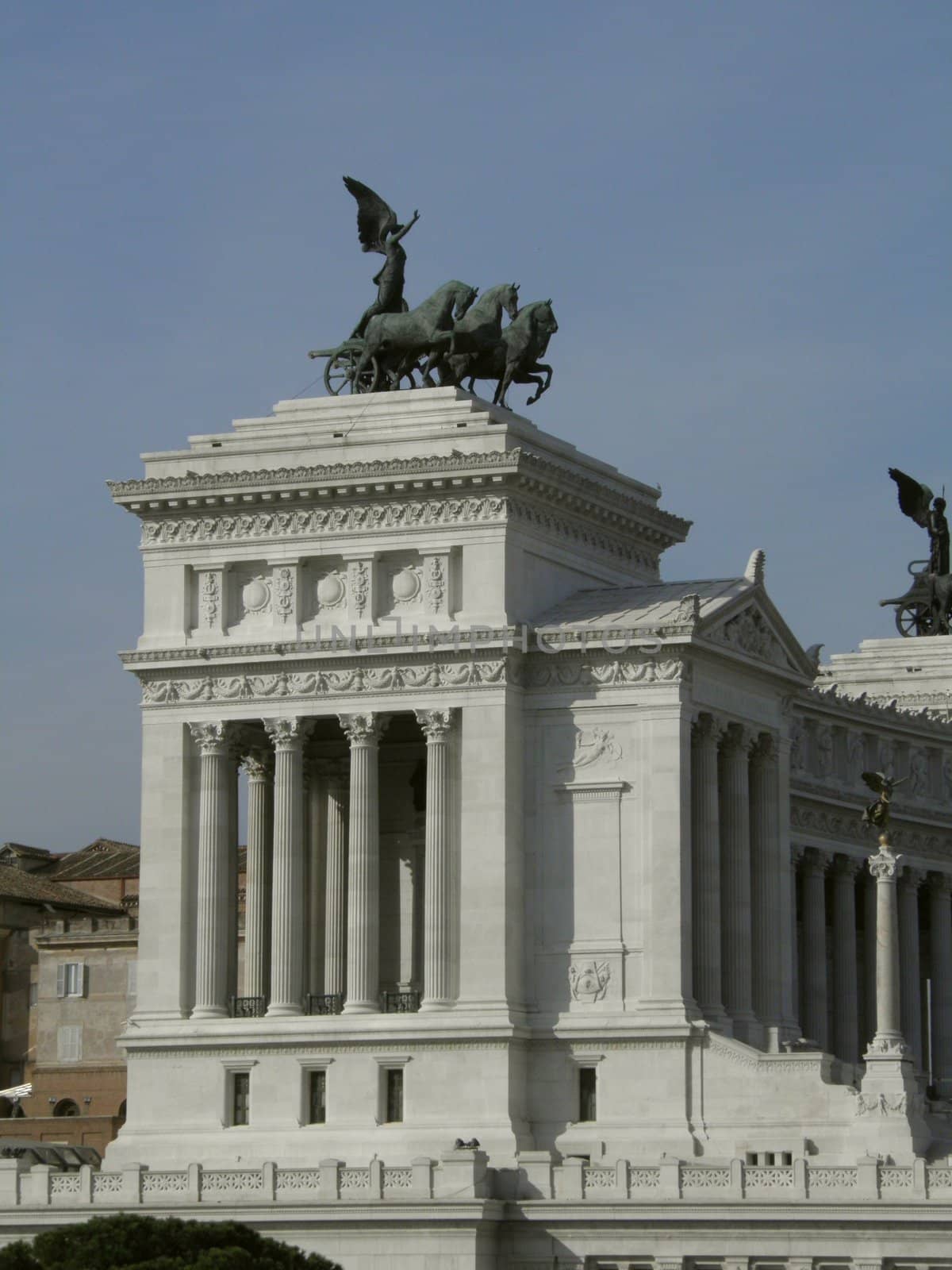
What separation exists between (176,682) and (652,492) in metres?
16.8

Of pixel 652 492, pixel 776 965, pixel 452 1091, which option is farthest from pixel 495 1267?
pixel 652 492

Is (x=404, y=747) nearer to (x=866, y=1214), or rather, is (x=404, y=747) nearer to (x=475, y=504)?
(x=475, y=504)

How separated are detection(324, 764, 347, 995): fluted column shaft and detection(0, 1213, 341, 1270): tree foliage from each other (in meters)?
19.8

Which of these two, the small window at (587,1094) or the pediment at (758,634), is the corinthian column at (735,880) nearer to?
the pediment at (758,634)

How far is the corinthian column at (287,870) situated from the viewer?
103 m

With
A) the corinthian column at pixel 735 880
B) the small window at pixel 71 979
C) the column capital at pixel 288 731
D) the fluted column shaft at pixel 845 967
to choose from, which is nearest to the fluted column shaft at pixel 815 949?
the fluted column shaft at pixel 845 967

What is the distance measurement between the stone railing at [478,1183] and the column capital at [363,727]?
12.9 meters

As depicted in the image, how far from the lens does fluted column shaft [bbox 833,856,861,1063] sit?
408 ft

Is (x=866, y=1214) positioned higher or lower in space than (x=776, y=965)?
lower

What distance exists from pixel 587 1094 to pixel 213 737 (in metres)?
15.4

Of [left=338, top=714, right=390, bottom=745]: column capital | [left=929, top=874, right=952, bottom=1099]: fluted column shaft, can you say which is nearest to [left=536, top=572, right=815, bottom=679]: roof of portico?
[left=338, top=714, right=390, bottom=745]: column capital

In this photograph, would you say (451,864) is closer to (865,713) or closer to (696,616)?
(696,616)

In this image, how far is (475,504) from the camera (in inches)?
4043

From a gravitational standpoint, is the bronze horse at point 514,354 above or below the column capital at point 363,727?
above
